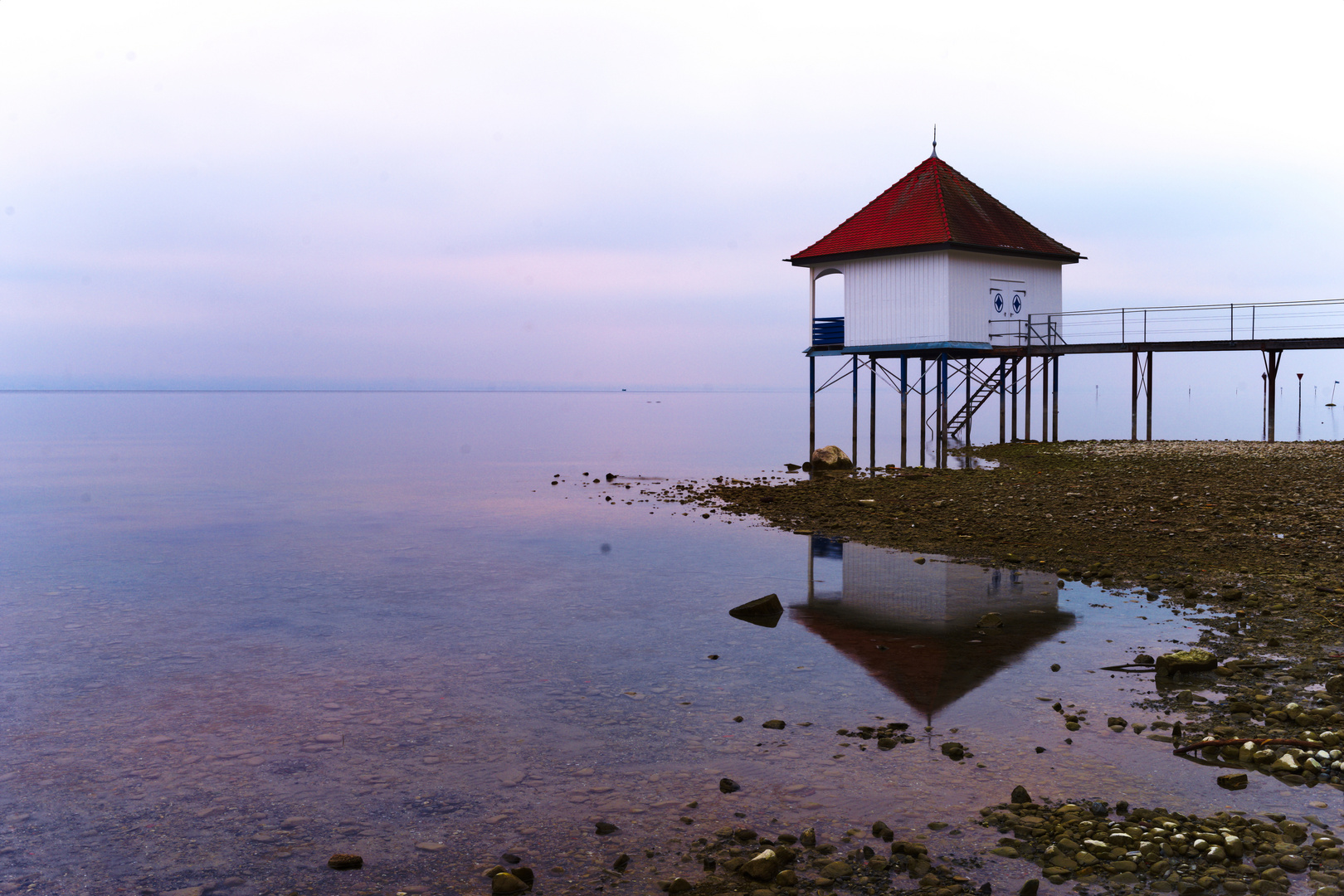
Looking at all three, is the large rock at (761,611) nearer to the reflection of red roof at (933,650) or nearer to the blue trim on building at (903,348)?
the reflection of red roof at (933,650)

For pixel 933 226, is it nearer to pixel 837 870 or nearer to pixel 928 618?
pixel 928 618

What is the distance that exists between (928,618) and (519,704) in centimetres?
532

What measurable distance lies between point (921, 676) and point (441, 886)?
5.46m

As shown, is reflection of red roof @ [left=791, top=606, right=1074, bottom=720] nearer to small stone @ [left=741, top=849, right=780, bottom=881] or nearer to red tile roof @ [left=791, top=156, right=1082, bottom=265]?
small stone @ [left=741, top=849, right=780, bottom=881]

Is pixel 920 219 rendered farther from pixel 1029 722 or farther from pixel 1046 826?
pixel 1046 826

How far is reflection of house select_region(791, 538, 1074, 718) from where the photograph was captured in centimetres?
1009

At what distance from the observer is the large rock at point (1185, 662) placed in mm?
9406

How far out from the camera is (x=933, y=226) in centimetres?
3166

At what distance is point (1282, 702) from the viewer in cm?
837

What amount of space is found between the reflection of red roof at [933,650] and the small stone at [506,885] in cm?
416

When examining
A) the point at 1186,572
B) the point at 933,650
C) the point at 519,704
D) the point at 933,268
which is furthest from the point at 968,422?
the point at 519,704

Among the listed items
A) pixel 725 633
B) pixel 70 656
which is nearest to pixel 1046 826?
pixel 725 633

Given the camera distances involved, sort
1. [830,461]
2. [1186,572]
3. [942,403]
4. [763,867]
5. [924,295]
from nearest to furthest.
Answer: [763,867] < [1186,572] < [924,295] < [830,461] < [942,403]

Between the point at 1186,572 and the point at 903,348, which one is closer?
the point at 1186,572
